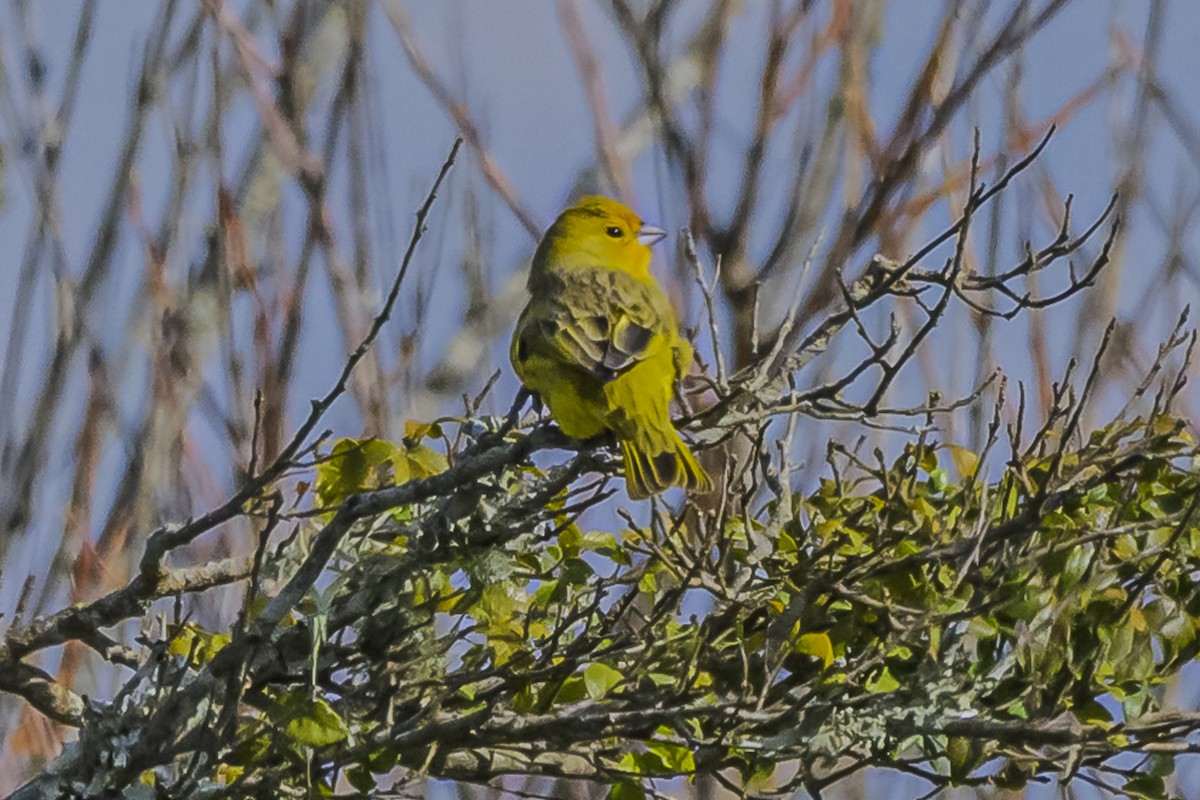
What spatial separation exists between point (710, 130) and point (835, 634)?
1613mm

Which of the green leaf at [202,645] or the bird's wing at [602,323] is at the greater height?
the bird's wing at [602,323]

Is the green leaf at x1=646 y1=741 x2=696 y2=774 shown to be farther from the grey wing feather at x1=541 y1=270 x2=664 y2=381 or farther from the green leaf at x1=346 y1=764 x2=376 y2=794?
the grey wing feather at x1=541 y1=270 x2=664 y2=381

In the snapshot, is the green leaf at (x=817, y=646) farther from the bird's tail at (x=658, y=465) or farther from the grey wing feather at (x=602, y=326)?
the grey wing feather at (x=602, y=326)

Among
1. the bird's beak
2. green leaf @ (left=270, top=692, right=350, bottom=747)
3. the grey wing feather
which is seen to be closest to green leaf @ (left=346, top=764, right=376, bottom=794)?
green leaf @ (left=270, top=692, right=350, bottom=747)

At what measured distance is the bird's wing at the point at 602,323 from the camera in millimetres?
3258

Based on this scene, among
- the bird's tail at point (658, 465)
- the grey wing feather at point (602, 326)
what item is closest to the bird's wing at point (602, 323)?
the grey wing feather at point (602, 326)

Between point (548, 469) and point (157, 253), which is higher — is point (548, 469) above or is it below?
below

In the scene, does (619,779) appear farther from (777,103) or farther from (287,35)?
(287,35)

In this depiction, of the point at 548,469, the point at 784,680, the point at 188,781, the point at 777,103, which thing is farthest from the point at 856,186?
the point at 188,781

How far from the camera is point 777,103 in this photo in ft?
12.4

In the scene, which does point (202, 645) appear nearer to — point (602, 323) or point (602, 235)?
point (602, 323)

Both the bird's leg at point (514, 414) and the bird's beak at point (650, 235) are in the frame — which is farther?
the bird's beak at point (650, 235)

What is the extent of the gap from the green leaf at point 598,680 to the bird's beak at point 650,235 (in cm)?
215

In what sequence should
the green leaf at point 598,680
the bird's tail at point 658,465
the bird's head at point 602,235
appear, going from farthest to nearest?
the bird's head at point 602,235 → the bird's tail at point 658,465 → the green leaf at point 598,680
